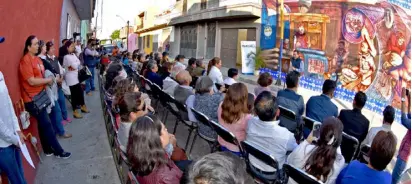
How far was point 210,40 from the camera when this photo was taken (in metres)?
22.5

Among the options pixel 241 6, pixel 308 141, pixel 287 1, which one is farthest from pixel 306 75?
pixel 308 141

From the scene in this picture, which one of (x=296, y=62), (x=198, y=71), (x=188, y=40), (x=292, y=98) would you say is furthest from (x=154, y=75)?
(x=188, y=40)

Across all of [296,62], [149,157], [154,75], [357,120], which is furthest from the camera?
[296,62]

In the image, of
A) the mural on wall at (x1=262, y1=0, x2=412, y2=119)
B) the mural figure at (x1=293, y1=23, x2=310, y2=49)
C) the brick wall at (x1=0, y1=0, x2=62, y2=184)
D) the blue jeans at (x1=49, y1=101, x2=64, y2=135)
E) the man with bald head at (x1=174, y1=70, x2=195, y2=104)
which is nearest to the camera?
the brick wall at (x1=0, y1=0, x2=62, y2=184)

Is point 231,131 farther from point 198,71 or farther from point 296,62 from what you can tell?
point 296,62

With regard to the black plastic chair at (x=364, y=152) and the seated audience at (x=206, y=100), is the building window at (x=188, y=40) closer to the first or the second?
the seated audience at (x=206, y=100)

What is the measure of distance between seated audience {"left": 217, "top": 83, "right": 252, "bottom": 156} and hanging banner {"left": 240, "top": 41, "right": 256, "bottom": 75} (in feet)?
41.8

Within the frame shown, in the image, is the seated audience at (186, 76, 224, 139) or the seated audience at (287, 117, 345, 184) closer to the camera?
the seated audience at (287, 117, 345, 184)

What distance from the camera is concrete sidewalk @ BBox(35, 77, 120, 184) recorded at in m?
3.57

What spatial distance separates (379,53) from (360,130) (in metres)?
5.17

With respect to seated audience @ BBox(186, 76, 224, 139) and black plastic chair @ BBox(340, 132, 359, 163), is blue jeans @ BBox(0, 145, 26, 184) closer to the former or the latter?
seated audience @ BBox(186, 76, 224, 139)

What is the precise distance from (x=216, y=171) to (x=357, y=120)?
8.85 feet

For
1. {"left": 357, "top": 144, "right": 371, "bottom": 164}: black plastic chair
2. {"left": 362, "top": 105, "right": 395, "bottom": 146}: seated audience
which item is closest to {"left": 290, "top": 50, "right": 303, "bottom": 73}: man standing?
{"left": 362, "top": 105, "right": 395, "bottom": 146}: seated audience

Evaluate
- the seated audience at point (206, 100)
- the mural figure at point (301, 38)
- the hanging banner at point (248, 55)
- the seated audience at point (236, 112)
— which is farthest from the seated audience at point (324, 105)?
the hanging banner at point (248, 55)
